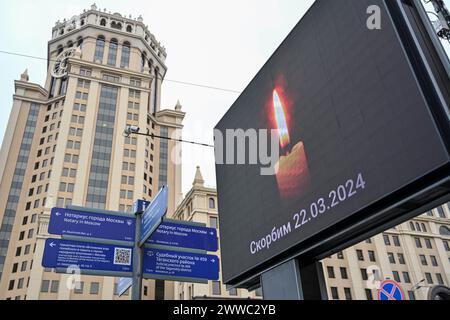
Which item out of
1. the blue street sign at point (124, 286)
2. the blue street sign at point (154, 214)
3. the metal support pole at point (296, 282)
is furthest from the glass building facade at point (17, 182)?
the metal support pole at point (296, 282)

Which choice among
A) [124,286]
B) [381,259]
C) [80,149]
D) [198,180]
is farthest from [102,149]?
[124,286]

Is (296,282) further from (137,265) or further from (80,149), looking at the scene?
(80,149)

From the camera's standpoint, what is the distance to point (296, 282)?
8711 mm

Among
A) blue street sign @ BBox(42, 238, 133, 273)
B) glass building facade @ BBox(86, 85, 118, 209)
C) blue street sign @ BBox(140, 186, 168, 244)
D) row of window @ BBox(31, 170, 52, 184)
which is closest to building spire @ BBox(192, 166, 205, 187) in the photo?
glass building facade @ BBox(86, 85, 118, 209)

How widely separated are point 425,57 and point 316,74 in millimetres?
2616

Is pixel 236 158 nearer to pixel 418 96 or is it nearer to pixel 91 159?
pixel 418 96

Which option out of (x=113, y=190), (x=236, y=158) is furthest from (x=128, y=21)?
(x=236, y=158)

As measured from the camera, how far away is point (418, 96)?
6.37 meters

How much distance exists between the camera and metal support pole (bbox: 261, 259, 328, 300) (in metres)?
8.76

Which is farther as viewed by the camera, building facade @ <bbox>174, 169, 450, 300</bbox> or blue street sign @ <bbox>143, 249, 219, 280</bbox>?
building facade @ <bbox>174, 169, 450, 300</bbox>

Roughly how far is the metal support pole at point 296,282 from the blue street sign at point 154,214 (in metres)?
3.20

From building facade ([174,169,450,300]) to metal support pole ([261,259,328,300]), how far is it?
42.7 metres

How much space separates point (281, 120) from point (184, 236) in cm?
358

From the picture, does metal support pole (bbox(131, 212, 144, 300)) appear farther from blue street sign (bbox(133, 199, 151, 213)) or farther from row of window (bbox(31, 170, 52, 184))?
row of window (bbox(31, 170, 52, 184))
